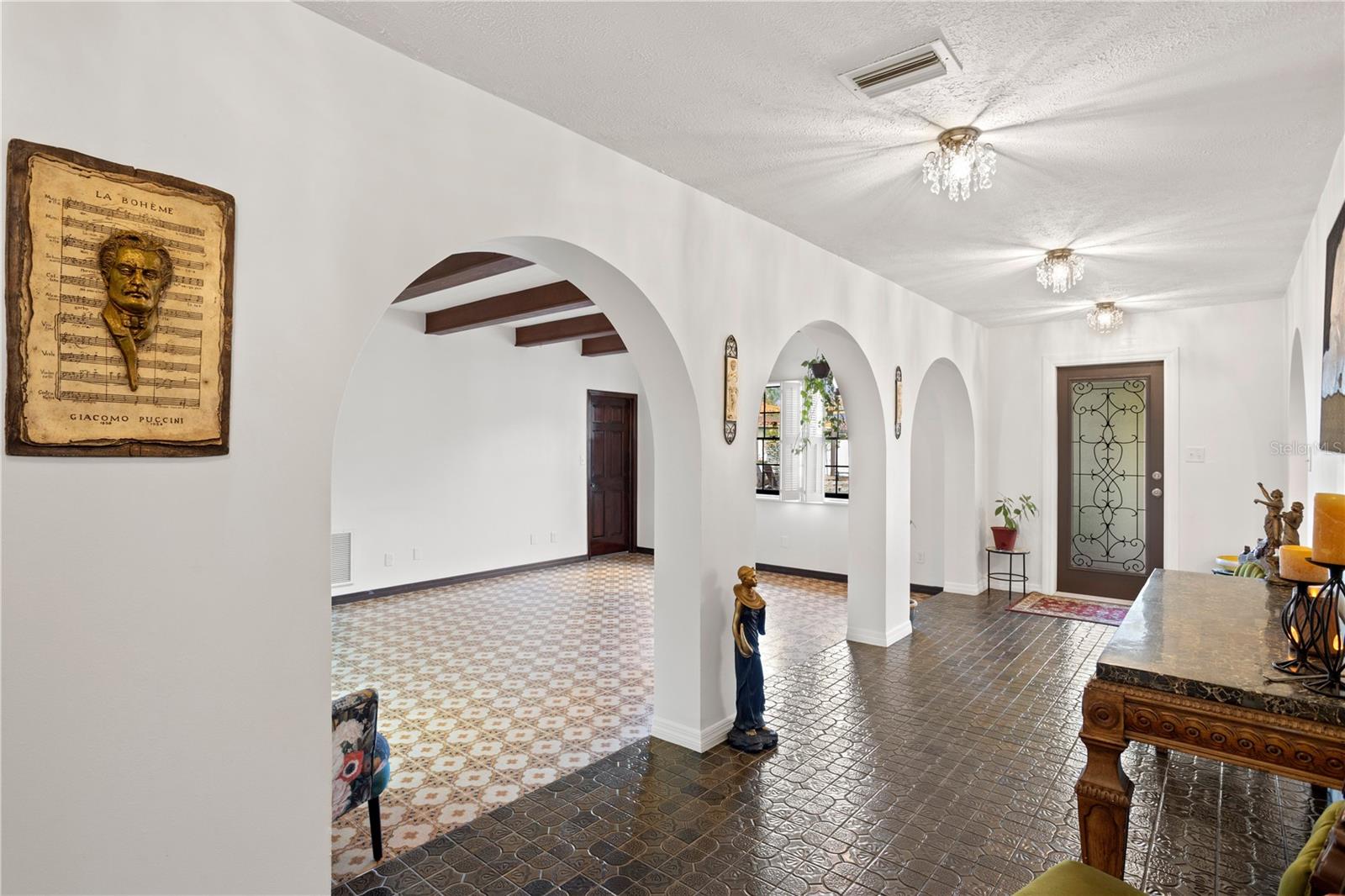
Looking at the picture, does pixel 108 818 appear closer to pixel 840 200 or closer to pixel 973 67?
pixel 973 67

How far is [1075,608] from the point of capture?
6.32m

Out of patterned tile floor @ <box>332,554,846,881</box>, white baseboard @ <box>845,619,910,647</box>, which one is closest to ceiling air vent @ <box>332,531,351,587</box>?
patterned tile floor @ <box>332,554,846,881</box>

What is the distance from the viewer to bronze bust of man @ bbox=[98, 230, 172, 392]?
163cm

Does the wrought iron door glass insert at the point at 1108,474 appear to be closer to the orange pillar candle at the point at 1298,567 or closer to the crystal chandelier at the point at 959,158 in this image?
the crystal chandelier at the point at 959,158

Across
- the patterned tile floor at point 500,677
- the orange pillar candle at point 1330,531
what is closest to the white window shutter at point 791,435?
the patterned tile floor at point 500,677

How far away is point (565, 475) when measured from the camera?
28.5 ft

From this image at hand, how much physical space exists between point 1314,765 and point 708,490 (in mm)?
2284

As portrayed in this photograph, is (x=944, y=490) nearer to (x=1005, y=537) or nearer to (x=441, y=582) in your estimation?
(x=1005, y=537)

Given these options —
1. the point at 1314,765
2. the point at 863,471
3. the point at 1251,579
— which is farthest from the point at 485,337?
the point at 1314,765

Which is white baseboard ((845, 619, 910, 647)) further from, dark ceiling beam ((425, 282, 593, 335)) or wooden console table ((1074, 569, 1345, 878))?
dark ceiling beam ((425, 282, 593, 335))

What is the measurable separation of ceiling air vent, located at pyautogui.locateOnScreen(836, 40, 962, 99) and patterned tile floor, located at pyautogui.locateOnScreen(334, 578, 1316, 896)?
2609mm

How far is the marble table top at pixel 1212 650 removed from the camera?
174 cm

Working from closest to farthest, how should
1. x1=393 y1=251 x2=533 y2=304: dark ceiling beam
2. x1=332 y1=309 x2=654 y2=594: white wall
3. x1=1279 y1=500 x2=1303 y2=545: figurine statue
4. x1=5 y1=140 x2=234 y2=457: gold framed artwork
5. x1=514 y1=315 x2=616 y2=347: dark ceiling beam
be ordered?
x1=5 y1=140 x2=234 y2=457: gold framed artwork
x1=1279 y1=500 x2=1303 y2=545: figurine statue
x1=393 y1=251 x2=533 y2=304: dark ceiling beam
x1=332 y1=309 x2=654 y2=594: white wall
x1=514 y1=315 x2=616 y2=347: dark ceiling beam

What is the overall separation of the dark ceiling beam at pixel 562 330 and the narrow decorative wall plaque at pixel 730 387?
11.6 ft
